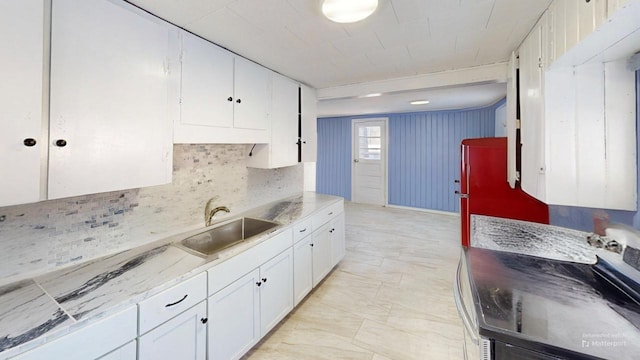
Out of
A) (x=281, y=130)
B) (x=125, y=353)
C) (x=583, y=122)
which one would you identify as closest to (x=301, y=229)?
(x=281, y=130)

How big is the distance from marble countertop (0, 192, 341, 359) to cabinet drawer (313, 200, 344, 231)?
90cm

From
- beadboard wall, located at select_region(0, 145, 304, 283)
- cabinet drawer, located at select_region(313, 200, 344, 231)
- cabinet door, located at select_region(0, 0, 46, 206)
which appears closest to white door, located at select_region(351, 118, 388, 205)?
cabinet drawer, located at select_region(313, 200, 344, 231)

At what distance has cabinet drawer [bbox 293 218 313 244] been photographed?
86.8 inches

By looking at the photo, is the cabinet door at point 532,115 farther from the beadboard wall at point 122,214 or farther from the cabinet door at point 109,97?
the beadboard wall at point 122,214

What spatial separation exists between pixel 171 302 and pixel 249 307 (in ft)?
1.95

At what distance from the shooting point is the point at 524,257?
4.49 ft

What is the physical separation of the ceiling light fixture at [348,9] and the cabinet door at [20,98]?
1.19 m

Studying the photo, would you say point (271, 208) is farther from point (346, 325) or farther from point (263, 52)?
point (263, 52)

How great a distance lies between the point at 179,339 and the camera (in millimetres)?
1290

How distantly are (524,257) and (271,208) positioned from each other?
2.08m

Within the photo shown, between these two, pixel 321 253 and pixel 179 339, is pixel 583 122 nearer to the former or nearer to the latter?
pixel 321 253

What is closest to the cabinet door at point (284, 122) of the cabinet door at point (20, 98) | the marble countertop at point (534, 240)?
the cabinet door at point (20, 98)

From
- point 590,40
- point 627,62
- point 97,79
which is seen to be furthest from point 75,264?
point 627,62

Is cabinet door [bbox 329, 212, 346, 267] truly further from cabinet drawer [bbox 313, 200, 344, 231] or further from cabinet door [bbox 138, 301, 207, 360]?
cabinet door [bbox 138, 301, 207, 360]
